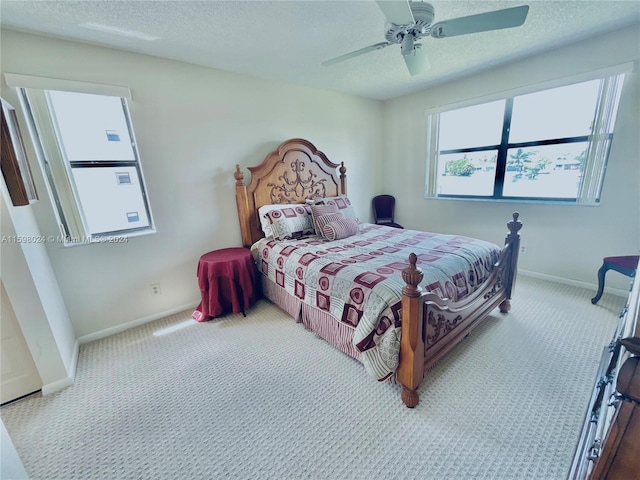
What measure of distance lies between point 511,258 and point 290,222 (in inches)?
85.0

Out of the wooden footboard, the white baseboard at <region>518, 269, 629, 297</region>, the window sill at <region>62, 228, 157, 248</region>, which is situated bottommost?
the white baseboard at <region>518, 269, 629, 297</region>

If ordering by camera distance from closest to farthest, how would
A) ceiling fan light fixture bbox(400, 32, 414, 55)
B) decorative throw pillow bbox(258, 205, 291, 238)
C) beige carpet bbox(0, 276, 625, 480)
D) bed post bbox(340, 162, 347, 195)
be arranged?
beige carpet bbox(0, 276, 625, 480) < ceiling fan light fixture bbox(400, 32, 414, 55) < decorative throw pillow bbox(258, 205, 291, 238) < bed post bbox(340, 162, 347, 195)

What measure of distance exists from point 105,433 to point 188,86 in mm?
2777

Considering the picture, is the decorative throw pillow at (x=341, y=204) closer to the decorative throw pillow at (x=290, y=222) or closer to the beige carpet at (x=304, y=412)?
the decorative throw pillow at (x=290, y=222)

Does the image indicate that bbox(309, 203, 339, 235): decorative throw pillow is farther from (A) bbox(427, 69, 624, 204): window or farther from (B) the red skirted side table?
(A) bbox(427, 69, 624, 204): window

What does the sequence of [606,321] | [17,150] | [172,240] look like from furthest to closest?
[172,240], [606,321], [17,150]

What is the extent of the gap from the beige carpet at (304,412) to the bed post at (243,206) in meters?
1.17

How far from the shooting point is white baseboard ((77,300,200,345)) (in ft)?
7.43

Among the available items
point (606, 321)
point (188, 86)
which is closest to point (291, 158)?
point (188, 86)

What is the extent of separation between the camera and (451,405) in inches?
60.7

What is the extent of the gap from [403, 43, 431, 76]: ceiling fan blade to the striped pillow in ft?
4.95

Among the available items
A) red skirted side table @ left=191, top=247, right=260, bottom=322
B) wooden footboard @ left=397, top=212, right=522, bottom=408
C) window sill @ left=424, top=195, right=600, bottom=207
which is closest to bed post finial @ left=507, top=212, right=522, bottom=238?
wooden footboard @ left=397, top=212, right=522, bottom=408

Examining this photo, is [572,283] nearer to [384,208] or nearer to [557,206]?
[557,206]

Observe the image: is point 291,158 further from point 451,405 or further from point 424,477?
point 424,477
